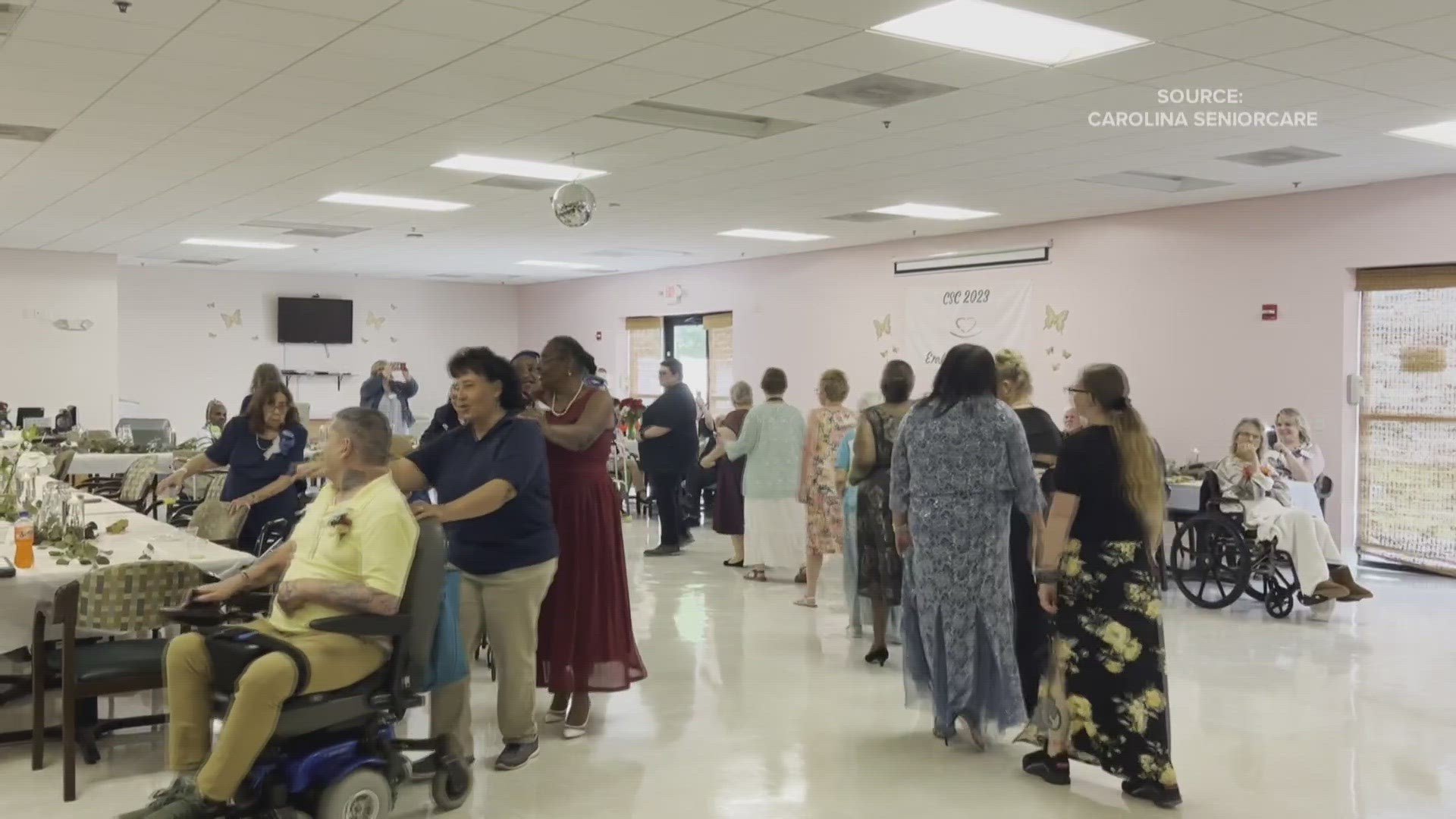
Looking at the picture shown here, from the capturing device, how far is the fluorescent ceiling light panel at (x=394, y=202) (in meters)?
9.88

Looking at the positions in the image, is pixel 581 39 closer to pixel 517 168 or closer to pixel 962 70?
pixel 962 70

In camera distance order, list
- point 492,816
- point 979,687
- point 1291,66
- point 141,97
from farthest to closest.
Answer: point 141,97
point 1291,66
point 979,687
point 492,816

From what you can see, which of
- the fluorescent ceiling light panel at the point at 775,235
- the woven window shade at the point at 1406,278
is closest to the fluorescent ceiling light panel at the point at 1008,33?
the woven window shade at the point at 1406,278

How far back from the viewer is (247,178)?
8883mm

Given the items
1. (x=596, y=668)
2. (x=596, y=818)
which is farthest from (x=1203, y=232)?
(x=596, y=818)

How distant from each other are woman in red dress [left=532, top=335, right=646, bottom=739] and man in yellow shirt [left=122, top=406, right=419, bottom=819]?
92cm

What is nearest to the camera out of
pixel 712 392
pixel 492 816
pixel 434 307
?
pixel 492 816

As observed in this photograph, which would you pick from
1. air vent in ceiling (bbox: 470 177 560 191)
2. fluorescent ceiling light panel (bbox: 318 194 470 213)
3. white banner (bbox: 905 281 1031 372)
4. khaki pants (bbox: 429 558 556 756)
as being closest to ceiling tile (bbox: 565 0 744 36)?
khaki pants (bbox: 429 558 556 756)

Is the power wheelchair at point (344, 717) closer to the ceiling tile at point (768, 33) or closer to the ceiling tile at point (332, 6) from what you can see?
the ceiling tile at point (332, 6)

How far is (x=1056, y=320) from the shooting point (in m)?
11.1

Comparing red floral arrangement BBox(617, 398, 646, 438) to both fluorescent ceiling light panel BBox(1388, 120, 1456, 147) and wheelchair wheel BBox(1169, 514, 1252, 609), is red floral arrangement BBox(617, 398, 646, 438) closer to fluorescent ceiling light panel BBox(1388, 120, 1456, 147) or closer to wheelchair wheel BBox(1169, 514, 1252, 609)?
wheelchair wheel BBox(1169, 514, 1252, 609)

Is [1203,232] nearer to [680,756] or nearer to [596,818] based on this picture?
[680,756]

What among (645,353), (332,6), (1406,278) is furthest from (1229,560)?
(645,353)

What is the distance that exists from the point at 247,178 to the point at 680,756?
6.31 metres
